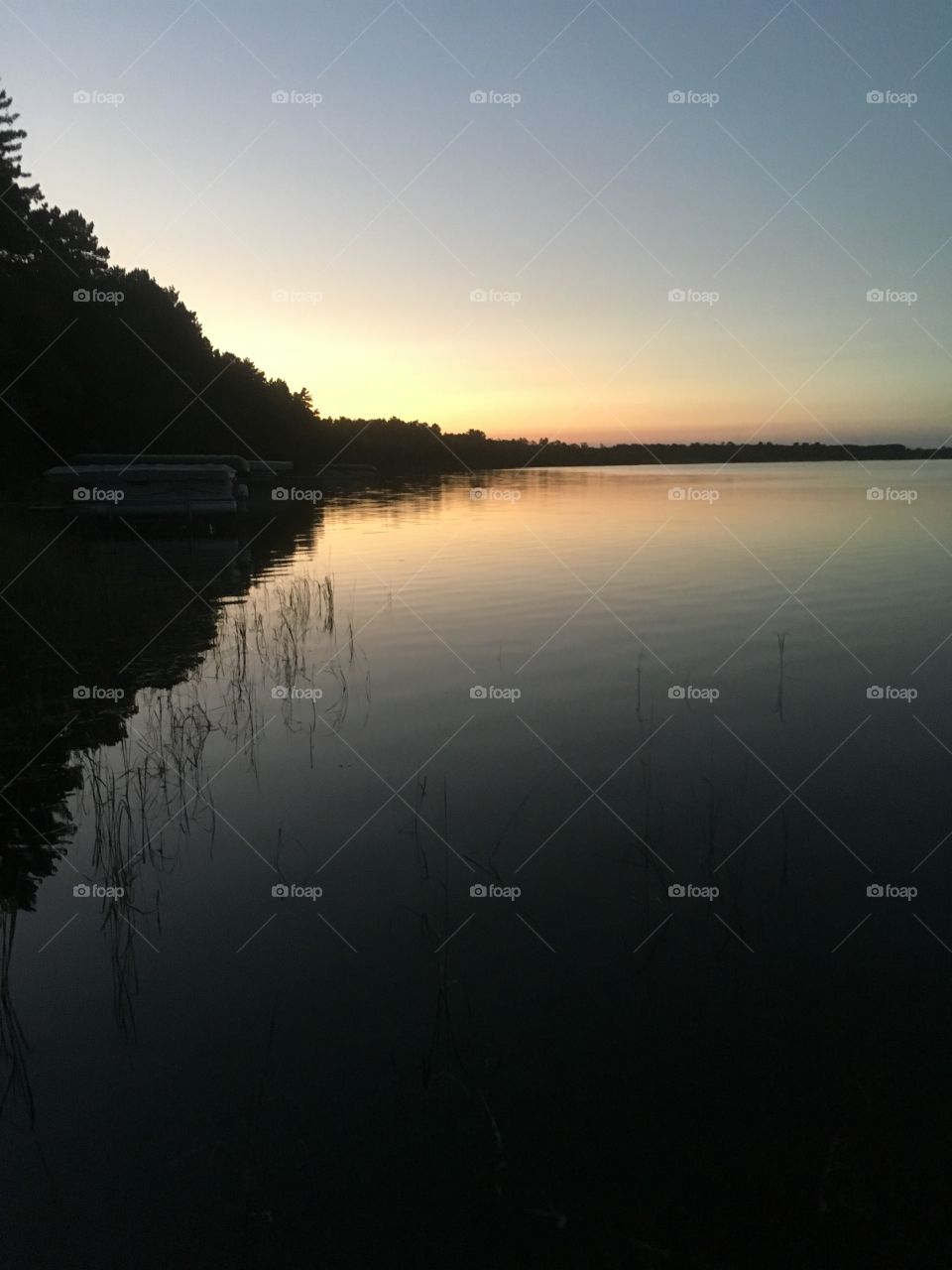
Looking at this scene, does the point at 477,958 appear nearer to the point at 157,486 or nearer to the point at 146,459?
the point at 157,486

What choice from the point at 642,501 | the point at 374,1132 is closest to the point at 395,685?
the point at 374,1132

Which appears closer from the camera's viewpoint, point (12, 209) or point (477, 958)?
point (477, 958)

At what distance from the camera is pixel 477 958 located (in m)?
6.01

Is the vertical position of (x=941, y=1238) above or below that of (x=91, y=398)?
below

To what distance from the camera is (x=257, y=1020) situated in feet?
17.6

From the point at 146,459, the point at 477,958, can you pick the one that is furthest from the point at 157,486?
the point at 477,958

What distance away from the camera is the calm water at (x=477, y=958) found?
4.06 meters

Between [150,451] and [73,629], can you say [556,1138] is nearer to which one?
[73,629]

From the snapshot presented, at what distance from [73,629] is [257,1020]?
40.2 feet

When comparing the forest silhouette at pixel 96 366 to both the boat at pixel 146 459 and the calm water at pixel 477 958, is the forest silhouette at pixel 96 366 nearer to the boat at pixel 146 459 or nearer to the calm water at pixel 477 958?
the boat at pixel 146 459

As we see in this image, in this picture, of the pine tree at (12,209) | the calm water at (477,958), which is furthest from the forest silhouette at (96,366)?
the calm water at (477,958)

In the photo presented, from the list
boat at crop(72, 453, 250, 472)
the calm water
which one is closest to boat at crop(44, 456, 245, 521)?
boat at crop(72, 453, 250, 472)

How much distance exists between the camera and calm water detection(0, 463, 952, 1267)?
13.3ft

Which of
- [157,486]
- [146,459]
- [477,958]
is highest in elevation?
[146,459]
